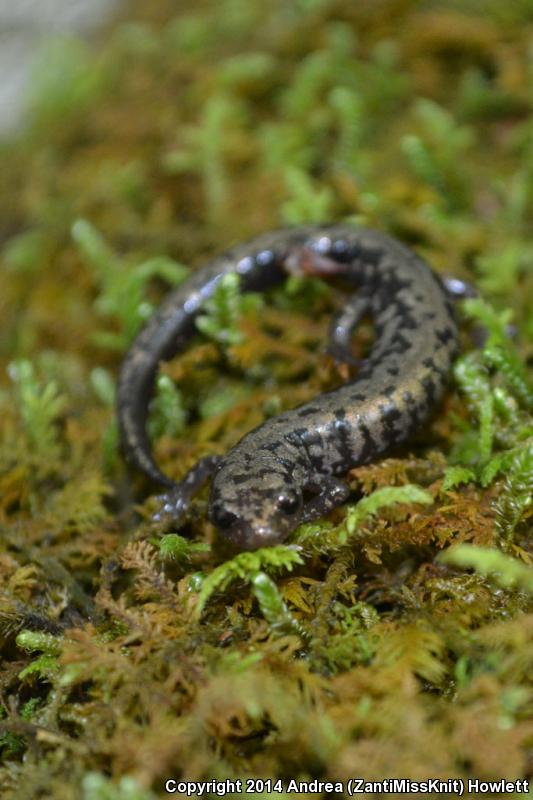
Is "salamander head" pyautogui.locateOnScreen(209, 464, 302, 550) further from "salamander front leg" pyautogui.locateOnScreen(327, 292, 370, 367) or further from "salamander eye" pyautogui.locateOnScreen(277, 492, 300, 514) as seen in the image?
"salamander front leg" pyautogui.locateOnScreen(327, 292, 370, 367)

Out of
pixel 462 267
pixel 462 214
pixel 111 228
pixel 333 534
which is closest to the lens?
pixel 333 534

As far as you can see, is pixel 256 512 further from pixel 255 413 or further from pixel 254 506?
pixel 255 413

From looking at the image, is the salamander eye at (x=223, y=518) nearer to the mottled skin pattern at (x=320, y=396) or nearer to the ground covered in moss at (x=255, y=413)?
the mottled skin pattern at (x=320, y=396)

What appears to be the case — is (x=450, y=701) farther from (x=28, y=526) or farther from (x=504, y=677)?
(x=28, y=526)

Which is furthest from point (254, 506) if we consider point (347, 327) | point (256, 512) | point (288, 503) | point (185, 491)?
point (347, 327)

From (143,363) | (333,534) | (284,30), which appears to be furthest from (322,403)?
(284,30)

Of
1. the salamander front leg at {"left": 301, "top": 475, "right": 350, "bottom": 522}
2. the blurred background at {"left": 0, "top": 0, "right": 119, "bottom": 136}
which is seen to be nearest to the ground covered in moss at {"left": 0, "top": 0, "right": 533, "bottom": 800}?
the salamander front leg at {"left": 301, "top": 475, "right": 350, "bottom": 522}
